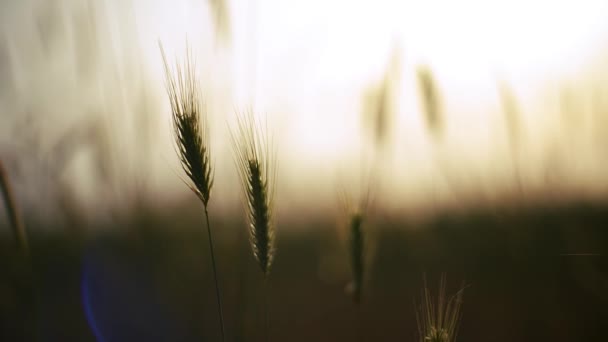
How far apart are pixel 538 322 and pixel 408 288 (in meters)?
0.51

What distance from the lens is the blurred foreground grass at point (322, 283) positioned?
1.53m

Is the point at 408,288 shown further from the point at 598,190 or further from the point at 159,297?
the point at 159,297

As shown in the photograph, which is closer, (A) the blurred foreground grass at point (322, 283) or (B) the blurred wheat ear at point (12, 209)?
(B) the blurred wheat ear at point (12, 209)

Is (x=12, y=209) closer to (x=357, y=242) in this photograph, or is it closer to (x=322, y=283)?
(x=357, y=242)

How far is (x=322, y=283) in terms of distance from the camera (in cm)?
195

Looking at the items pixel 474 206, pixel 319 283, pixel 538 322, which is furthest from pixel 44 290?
pixel 538 322

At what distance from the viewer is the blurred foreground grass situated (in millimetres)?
1531

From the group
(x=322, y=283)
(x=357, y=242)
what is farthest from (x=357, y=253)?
(x=322, y=283)

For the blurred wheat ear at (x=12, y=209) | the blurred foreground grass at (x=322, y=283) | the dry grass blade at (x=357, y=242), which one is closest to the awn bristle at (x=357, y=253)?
the dry grass blade at (x=357, y=242)

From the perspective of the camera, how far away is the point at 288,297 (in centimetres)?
192

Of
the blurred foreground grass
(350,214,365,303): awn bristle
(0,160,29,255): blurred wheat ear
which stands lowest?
the blurred foreground grass

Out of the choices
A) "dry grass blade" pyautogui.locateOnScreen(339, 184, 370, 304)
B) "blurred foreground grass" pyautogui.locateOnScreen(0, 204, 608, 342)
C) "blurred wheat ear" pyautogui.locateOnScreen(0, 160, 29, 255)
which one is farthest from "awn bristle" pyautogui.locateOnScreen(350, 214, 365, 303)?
"blurred wheat ear" pyautogui.locateOnScreen(0, 160, 29, 255)

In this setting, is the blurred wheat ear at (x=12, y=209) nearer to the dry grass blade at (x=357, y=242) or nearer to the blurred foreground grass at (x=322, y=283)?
the blurred foreground grass at (x=322, y=283)

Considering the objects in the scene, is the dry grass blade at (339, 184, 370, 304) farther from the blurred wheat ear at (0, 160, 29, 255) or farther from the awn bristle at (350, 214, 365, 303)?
the blurred wheat ear at (0, 160, 29, 255)
